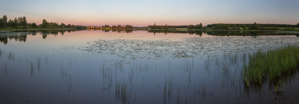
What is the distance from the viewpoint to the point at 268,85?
9.48m

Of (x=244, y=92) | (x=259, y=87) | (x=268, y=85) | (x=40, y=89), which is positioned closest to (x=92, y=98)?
(x=40, y=89)

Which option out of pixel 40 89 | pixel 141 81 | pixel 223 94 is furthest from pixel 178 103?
pixel 40 89

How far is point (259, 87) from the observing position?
363 inches

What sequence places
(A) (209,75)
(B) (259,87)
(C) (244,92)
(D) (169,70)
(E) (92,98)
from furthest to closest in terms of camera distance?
(D) (169,70) < (A) (209,75) < (B) (259,87) < (C) (244,92) < (E) (92,98)

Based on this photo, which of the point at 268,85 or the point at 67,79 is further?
the point at 67,79

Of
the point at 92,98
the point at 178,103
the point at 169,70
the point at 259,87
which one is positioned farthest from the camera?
the point at 169,70

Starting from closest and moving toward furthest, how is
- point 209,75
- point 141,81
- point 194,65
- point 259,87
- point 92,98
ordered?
point 92,98, point 259,87, point 141,81, point 209,75, point 194,65

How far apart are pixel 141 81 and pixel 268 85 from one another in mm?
7104

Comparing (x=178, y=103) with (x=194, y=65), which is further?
(x=194, y=65)

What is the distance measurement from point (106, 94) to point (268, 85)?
343 inches

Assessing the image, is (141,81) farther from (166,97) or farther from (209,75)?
(209,75)

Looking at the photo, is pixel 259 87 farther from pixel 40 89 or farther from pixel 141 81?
pixel 40 89

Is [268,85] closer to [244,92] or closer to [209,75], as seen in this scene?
[244,92]

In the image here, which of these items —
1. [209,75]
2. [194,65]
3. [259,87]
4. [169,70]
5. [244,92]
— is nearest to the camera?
[244,92]
